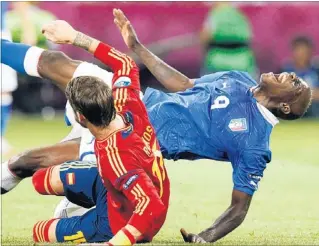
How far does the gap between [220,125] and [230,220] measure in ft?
2.38

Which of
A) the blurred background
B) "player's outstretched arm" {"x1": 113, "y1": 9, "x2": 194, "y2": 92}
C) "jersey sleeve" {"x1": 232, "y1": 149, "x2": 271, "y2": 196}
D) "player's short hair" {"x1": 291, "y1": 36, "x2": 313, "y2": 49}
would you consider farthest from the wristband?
"player's short hair" {"x1": 291, "y1": 36, "x2": 313, "y2": 49}

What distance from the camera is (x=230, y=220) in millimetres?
7371

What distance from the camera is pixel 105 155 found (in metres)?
6.38

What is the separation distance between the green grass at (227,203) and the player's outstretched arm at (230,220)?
72 mm

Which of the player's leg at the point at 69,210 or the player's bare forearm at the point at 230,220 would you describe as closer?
the player's bare forearm at the point at 230,220

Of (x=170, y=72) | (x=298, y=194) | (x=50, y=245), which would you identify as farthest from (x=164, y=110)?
(x=298, y=194)

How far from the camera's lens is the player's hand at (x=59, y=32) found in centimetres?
686

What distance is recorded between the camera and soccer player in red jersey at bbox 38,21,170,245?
6.23 metres

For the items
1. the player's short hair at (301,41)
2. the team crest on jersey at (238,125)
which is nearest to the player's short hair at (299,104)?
the team crest on jersey at (238,125)

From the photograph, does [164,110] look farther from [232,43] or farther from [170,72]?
[232,43]

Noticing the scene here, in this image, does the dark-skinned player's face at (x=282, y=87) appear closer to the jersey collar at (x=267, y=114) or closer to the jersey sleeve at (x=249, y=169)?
the jersey collar at (x=267, y=114)

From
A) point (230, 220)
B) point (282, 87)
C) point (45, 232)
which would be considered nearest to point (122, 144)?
point (45, 232)

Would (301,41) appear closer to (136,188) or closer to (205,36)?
(205,36)

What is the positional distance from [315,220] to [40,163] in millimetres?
2156
